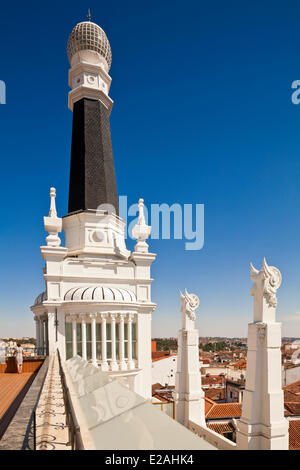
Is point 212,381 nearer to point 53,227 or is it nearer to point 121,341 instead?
point 121,341

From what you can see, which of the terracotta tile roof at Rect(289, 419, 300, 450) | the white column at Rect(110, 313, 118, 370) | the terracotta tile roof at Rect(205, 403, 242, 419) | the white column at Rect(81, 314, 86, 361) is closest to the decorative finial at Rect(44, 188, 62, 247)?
the white column at Rect(81, 314, 86, 361)

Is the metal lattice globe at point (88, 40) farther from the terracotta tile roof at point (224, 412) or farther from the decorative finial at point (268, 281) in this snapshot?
the terracotta tile roof at point (224, 412)

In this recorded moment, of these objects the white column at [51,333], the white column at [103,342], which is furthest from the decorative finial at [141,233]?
the white column at [51,333]

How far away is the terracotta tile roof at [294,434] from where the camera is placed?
23.5 m

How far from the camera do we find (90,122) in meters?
26.6

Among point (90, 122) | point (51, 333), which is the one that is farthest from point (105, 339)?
point (90, 122)

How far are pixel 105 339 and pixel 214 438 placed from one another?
12875 mm

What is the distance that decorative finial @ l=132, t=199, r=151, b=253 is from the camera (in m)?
23.6

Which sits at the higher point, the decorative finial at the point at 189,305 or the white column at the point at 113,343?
the decorative finial at the point at 189,305

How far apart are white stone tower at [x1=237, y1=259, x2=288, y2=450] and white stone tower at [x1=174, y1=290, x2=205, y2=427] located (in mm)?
2832

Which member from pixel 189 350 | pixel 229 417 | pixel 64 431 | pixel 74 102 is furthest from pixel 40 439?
pixel 229 417

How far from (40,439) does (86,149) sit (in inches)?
967

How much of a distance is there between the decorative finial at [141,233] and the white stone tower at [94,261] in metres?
0.08

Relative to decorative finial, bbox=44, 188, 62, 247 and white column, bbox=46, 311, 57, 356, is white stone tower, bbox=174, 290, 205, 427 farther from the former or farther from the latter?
decorative finial, bbox=44, 188, 62, 247
